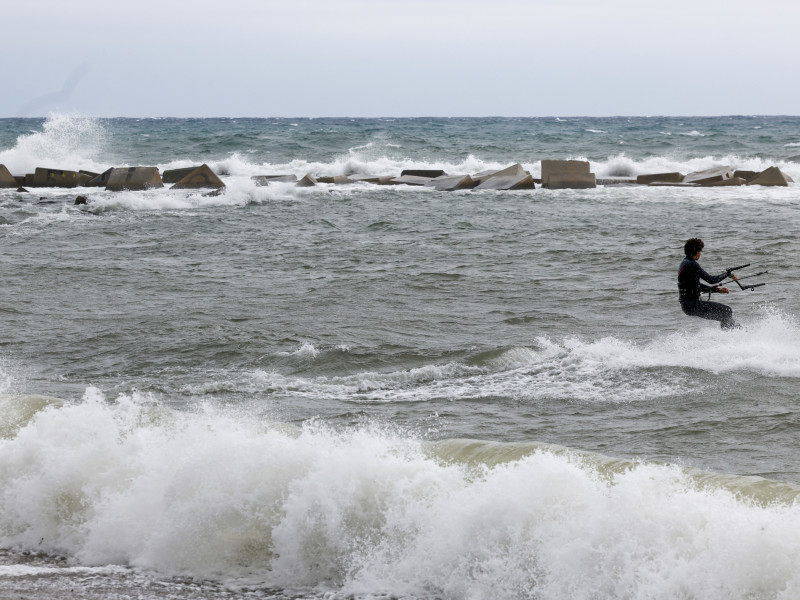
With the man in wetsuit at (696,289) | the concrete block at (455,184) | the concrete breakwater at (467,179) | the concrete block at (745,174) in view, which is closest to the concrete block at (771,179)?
the concrete breakwater at (467,179)

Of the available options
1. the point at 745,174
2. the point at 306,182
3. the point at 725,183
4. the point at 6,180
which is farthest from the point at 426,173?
the point at 6,180

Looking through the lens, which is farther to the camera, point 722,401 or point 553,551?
point 722,401

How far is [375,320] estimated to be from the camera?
1289 cm

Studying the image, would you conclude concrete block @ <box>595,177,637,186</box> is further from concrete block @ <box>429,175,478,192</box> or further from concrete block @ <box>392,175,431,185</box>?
concrete block @ <box>392,175,431,185</box>

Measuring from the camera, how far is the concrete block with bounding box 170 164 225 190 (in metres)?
31.5

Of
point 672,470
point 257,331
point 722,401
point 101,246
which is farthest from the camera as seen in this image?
point 101,246

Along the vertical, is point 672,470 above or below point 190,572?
above

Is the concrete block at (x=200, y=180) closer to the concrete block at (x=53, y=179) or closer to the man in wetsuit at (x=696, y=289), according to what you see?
the concrete block at (x=53, y=179)

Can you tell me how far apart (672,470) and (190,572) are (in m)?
2.88

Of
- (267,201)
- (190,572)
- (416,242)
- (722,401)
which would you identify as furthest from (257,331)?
(267,201)

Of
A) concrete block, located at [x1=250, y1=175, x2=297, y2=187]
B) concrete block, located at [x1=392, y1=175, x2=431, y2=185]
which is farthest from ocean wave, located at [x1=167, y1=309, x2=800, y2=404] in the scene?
concrete block, located at [x1=392, y1=175, x2=431, y2=185]

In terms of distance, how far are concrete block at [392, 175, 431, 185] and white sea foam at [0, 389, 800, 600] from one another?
26890 mm

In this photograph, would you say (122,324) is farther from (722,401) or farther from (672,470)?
(672,470)

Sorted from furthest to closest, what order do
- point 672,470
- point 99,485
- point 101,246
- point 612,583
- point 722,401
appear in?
point 101,246 < point 722,401 < point 99,485 < point 672,470 < point 612,583
